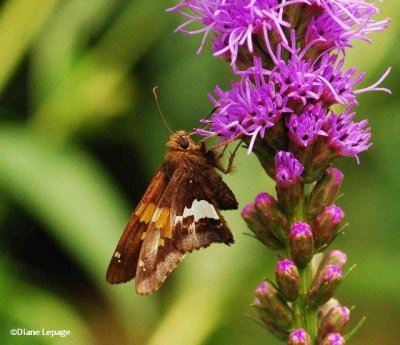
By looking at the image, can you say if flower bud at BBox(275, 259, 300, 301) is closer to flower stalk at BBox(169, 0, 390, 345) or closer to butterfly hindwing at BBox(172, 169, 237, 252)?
flower stalk at BBox(169, 0, 390, 345)

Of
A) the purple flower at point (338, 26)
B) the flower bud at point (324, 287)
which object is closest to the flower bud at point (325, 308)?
the flower bud at point (324, 287)

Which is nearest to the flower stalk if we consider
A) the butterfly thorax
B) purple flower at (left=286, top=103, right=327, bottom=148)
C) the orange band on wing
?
purple flower at (left=286, top=103, right=327, bottom=148)

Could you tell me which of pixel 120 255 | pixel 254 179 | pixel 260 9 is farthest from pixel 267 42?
pixel 254 179

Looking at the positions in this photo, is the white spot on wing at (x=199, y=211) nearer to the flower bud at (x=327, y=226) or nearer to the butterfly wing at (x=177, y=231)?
the butterfly wing at (x=177, y=231)

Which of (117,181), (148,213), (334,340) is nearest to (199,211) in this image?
(148,213)

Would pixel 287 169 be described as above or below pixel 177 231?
above

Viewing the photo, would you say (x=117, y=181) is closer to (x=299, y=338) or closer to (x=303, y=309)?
(x=303, y=309)
